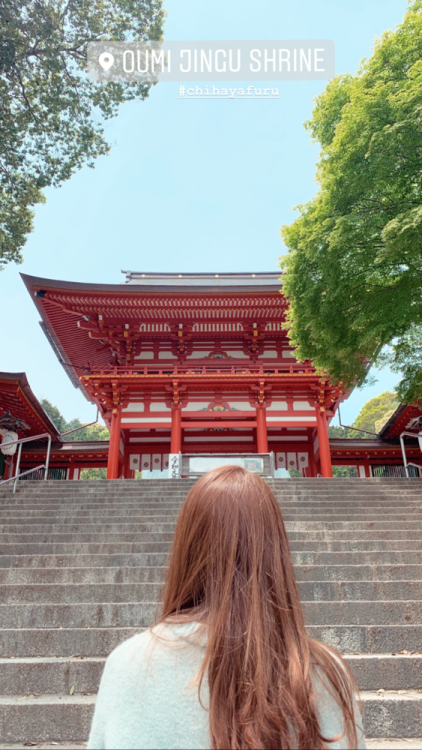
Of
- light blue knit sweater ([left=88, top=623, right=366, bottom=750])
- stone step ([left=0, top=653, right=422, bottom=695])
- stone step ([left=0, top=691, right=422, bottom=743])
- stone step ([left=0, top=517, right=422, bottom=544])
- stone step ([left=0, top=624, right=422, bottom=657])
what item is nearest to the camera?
light blue knit sweater ([left=88, top=623, right=366, bottom=750])

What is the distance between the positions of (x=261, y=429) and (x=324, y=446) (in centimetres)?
182

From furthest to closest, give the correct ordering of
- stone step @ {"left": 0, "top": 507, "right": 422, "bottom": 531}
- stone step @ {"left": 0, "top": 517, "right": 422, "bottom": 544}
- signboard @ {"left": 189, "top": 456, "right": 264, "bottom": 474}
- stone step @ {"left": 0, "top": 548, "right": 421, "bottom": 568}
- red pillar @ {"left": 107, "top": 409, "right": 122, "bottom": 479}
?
red pillar @ {"left": 107, "top": 409, "right": 122, "bottom": 479} < signboard @ {"left": 189, "top": 456, "right": 264, "bottom": 474} < stone step @ {"left": 0, "top": 507, "right": 422, "bottom": 531} < stone step @ {"left": 0, "top": 517, "right": 422, "bottom": 544} < stone step @ {"left": 0, "top": 548, "right": 421, "bottom": 568}

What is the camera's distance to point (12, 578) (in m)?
4.52

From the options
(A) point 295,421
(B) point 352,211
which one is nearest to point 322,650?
(B) point 352,211

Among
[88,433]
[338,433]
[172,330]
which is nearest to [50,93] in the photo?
[172,330]

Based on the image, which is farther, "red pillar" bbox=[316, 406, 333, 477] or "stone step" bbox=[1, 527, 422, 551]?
"red pillar" bbox=[316, 406, 333, 477]

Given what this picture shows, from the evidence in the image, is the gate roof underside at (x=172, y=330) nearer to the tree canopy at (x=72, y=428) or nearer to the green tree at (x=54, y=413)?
the tree canopy at (x=72, y=428)

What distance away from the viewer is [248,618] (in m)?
0.96

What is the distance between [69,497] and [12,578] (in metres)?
3.53

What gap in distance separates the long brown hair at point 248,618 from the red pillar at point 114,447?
12.6m

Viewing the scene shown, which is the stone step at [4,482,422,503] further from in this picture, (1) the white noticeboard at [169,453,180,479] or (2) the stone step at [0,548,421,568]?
(2) the stone step at [0,548,421,568]

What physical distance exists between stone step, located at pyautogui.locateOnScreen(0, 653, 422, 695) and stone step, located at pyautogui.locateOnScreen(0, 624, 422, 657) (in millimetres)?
332

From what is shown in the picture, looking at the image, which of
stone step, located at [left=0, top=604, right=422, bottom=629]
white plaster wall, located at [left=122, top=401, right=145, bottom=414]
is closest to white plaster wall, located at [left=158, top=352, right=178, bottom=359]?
white plaster wall, located at [left=122, top=401, right=145, bottom=414]

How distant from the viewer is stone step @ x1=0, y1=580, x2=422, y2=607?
13.2ft
